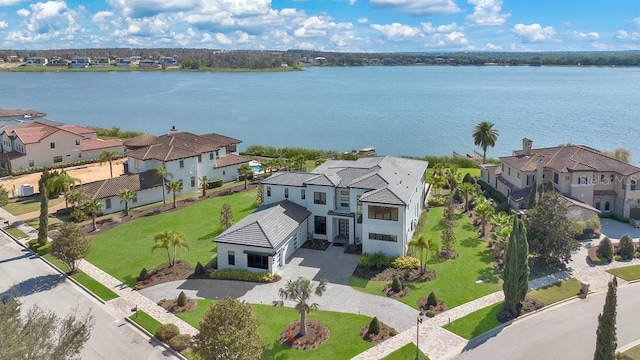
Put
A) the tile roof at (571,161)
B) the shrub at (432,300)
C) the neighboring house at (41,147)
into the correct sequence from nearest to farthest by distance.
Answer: the shrub at (432,300) < the tile roof at (571,161) < the neighboring house at (41,147)

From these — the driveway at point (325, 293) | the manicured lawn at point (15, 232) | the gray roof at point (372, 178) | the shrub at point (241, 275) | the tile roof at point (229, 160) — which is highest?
the gray roof at point (372, 178)

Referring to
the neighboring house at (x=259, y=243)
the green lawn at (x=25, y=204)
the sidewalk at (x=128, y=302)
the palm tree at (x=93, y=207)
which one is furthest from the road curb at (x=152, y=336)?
the green lawn at (x=25, y=204)

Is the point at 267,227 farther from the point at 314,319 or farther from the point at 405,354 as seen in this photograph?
the point at 405,354

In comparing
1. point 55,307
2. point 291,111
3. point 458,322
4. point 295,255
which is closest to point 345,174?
point 295,255

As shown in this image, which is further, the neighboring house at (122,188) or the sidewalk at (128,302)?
the neighboring house at (122,188)

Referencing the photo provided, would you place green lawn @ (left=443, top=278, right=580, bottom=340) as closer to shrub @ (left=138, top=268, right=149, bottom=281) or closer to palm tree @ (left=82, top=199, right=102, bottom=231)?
shrub @ (left=138, top=268, right=149, bottom=281)

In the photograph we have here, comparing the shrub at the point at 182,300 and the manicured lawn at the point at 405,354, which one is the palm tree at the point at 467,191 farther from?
the shrub at the point at 182,300

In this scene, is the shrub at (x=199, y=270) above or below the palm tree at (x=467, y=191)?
below
